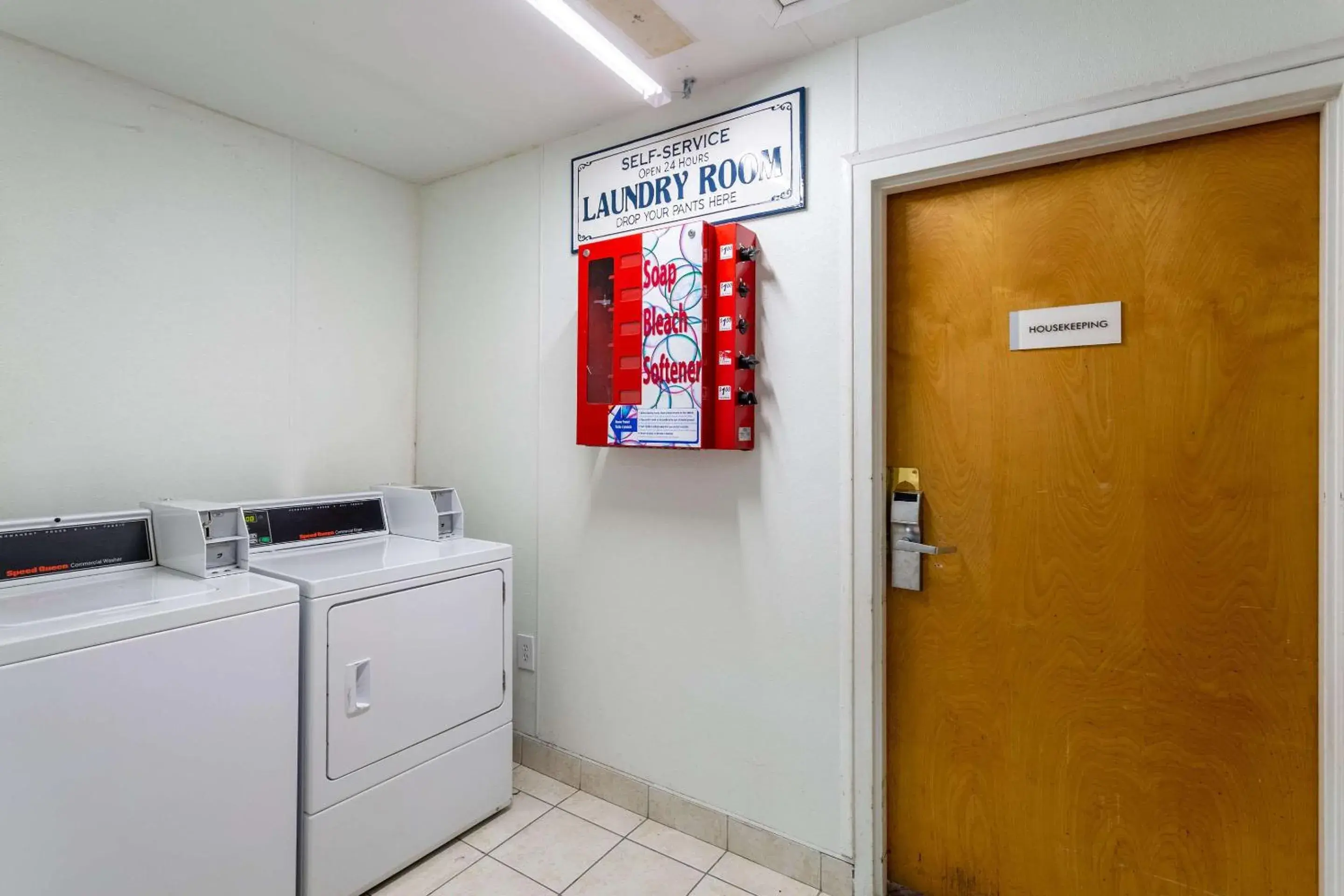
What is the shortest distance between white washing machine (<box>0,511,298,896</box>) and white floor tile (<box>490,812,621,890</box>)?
638 millimetres

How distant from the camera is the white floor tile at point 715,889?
5.98ft

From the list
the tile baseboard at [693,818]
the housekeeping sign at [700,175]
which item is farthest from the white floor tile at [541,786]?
the housekeeping sign at [700,175]

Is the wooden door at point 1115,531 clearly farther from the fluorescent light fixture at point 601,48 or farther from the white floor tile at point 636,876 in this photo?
the fluorescent light fixture at point 601,48

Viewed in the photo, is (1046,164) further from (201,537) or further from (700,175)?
(201,537)

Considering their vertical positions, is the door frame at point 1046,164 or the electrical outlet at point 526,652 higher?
the door frame at point 1046,164

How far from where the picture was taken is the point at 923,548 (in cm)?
181

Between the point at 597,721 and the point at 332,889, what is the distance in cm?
93

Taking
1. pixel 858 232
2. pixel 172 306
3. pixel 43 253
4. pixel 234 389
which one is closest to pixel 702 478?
A: pixel 858 232

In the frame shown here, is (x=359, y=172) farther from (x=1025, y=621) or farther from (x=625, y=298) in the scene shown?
(x=1025, y=621)

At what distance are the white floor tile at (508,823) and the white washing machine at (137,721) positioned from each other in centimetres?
57

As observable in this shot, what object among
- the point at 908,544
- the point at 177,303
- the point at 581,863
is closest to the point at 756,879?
the point at 581,863

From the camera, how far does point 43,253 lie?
74.0 inches

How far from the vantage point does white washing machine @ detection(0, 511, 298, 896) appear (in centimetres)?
126

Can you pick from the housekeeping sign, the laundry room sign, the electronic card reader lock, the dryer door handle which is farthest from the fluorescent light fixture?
the dryer door handle
